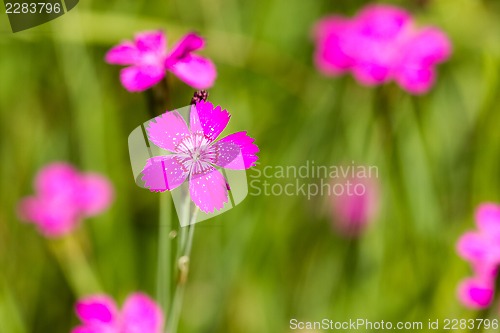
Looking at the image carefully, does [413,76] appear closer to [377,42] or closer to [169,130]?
[377,42]

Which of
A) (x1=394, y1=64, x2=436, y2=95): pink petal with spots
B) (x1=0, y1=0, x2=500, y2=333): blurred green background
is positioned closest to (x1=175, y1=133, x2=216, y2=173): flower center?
(x1=0, y1=0, x2=500, y2=333): blurred green background

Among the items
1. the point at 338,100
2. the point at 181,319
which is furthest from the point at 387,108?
the point at 181,319

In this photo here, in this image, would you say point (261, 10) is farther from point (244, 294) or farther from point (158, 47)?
point (158, 47)

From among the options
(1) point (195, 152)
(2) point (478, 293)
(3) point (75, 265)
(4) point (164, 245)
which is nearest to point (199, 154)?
(1) point (195, 152)

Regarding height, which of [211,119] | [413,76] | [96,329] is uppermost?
[413,76]

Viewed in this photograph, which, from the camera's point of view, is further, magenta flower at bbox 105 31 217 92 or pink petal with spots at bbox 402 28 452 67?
pink petal with spots at bbox 402 28 452 67

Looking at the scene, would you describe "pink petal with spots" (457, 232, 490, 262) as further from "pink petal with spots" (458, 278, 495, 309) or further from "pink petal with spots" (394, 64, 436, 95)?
"pink petal with spots" (394, 64, 436, 95)
